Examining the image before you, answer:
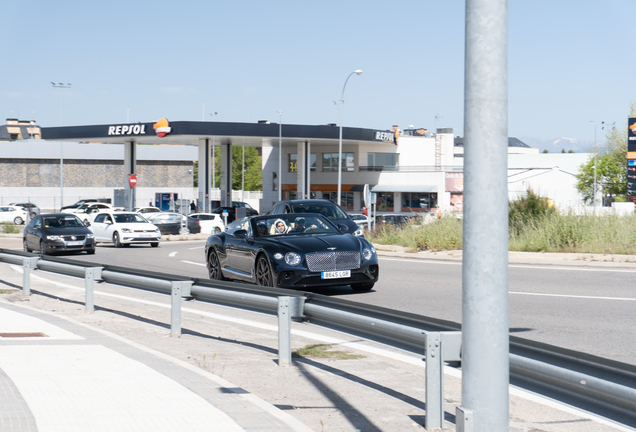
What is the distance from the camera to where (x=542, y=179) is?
73438 millimetres

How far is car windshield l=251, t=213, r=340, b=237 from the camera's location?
517 inches

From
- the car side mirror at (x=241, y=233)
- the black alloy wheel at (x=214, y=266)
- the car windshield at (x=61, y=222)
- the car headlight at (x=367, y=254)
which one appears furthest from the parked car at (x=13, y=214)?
the car headlight at (x=367, y=254)

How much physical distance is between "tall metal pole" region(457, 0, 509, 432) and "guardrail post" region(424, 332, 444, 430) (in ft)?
3.23

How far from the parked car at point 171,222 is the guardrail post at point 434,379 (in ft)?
111

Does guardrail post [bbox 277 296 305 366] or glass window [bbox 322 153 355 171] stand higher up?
glass window [bbox 322 153 355 171]

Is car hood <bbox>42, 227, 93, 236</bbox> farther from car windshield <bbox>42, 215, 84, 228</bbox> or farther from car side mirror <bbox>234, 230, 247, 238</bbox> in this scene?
car side mirror <bbox>234, 230, 247, 238</bbox>

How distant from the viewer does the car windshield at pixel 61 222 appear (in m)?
25.4

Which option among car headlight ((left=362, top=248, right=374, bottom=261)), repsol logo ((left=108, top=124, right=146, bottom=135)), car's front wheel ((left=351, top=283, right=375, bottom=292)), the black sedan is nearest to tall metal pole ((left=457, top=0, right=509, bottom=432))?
car headlight ((left=362, top=248, right=374, bottom=261))

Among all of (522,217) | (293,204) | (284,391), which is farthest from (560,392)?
(522,217)

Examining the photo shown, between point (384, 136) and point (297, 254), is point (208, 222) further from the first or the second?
point (384, 136)

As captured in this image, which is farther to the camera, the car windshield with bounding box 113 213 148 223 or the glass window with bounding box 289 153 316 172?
the glass window with bounding box 289 153 316 172

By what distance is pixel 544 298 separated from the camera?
11688 millimetres

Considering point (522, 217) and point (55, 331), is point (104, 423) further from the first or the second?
point (522, 217)

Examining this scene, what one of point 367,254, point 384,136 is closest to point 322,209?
point 367,254
